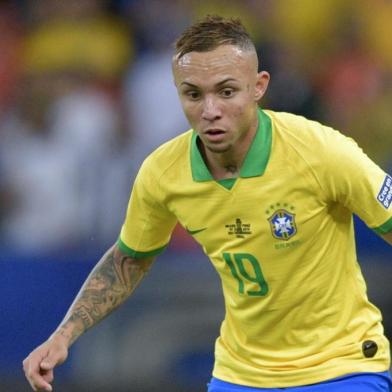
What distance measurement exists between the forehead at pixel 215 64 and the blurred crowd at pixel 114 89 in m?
3.67

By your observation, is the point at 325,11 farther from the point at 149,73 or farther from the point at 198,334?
the point at 198,334

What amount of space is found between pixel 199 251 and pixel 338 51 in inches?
90.3

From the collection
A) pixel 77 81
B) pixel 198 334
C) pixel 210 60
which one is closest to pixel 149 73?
pixel 77 81

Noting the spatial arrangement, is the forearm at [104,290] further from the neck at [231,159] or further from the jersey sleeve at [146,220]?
the neck at [231,159]

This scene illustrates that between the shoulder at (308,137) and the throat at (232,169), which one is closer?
the shoulder at (308,137)

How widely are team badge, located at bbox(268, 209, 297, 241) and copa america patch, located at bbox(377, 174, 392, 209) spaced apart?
1.11 ft

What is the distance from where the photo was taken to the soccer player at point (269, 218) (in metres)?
4.23

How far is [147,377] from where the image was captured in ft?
25.0

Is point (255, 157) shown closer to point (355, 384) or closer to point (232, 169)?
point (232, 169)

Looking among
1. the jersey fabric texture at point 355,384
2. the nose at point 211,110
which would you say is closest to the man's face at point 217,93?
the nose at point 211,110

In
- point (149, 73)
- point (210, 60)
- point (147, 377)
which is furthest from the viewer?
point (149, 73)

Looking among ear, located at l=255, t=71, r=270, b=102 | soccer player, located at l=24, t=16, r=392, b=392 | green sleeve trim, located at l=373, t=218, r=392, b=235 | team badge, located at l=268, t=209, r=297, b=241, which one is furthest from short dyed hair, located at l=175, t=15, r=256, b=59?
green sleeve trim, located at l=373, t=218, r=392, b=235

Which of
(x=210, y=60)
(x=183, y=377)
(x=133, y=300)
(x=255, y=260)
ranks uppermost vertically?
(x=210, y=60)

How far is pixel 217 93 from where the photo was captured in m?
4.23
